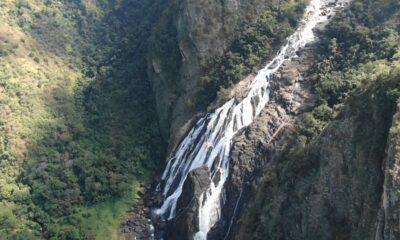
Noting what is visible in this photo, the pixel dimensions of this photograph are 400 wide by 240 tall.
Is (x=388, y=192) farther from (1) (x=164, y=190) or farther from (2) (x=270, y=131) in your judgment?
(1) (x=164, y=190)

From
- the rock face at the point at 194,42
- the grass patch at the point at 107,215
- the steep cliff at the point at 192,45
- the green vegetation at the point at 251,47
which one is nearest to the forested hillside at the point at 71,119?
the grass patch at the point at 107,215

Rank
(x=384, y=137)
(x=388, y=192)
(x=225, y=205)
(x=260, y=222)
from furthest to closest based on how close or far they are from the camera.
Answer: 1. (x=225, y=205)
2. (x=260, y=222)
3. (x=384, y=137)
4. (x=388, y=192)

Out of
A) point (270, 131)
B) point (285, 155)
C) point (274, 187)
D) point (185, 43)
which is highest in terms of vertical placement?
point (185, 43)

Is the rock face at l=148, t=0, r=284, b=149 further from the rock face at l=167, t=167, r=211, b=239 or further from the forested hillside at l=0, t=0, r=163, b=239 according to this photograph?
the rock face at l=167, t=167, r=211, b=239

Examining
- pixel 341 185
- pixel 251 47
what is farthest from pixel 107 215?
pixel 341 185

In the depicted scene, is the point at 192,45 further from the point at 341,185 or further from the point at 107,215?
the point at 341,185

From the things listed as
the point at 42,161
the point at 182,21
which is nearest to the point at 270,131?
the point at 182,21
